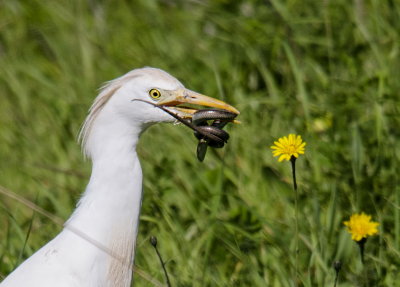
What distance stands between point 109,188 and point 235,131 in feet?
5.26

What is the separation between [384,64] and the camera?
4.73m

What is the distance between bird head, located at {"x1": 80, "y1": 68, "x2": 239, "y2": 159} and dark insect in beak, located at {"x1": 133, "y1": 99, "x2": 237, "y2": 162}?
26 mm

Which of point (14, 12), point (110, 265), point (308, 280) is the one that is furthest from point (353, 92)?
point (14, 12)

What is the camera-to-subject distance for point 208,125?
11.0 ft

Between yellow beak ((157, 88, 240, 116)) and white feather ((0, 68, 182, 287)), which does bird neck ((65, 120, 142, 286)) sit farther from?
yellow beak ((157, 88, 240, 116))

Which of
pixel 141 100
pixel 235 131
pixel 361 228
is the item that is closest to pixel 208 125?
pixel 141 100

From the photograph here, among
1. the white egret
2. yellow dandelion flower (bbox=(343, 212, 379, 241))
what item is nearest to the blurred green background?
yellow dandelion flower (bbox=(343, 212, 379, 241))

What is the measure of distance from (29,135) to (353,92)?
6.83ft

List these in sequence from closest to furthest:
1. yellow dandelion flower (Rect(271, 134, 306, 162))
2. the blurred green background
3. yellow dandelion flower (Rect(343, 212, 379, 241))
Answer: yellow dandelion flower (Rect(271, 134, 306, 162)) < yellow dandelion flower (Rect(343, 212, 379, 241)) < the blurred green background

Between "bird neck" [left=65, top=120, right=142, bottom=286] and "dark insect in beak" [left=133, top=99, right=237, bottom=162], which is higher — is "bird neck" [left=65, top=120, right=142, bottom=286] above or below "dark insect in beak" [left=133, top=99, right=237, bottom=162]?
below

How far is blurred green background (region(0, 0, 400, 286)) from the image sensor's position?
3898 mm

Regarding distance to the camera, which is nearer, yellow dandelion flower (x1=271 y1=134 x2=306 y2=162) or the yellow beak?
yellow dandelion flower (x1=271 y1=134 x2=306 y2=162)

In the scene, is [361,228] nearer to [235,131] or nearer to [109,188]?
[109,188]

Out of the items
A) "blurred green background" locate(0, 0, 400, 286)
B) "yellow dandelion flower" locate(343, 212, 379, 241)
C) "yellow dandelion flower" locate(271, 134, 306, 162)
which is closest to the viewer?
"yellow dandelion flower" locate(271, 134, 306, 162)
